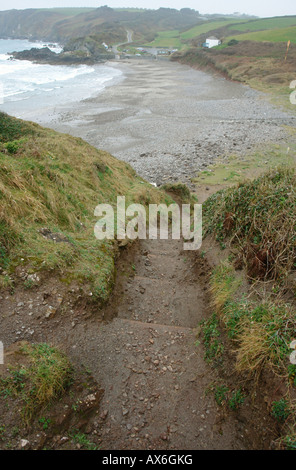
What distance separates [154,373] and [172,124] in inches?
1029

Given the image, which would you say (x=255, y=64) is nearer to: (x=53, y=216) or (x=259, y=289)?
(x=53, y=216)

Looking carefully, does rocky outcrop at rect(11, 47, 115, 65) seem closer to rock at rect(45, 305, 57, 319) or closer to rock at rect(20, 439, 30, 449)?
rock at rect(45, 305, 57, 319)

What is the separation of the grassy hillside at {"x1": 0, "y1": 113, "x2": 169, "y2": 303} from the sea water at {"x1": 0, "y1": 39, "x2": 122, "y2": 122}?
21201 mm

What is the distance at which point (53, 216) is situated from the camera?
6.69 m

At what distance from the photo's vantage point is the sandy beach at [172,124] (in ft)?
65.9

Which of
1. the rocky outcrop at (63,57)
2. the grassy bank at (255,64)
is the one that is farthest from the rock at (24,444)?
the rocky outcrop at (63,57)

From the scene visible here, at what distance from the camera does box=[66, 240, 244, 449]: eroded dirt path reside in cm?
362

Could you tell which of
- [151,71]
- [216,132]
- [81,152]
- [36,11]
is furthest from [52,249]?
[36,11]

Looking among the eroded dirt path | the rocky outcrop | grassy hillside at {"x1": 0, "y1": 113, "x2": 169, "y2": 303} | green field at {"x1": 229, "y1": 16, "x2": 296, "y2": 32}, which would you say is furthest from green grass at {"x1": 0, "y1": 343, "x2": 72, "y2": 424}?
green field at {"x1": 229, "y1": 16, "x2": 296, "y2": 32}

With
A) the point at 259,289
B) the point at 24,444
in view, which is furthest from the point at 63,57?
the point at 24,444

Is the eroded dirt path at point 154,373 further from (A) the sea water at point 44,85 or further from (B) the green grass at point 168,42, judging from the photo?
(B) the green grass at point 168,42

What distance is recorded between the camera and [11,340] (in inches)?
166

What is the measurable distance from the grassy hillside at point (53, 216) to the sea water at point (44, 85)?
69.6 ft

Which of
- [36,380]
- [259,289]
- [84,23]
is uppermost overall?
[84,23]
